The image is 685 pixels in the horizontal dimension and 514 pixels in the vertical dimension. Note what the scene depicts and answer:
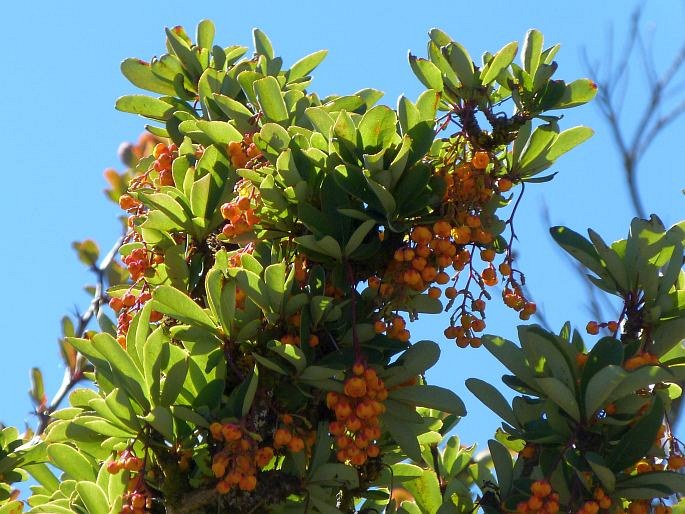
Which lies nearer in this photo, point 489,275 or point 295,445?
point 295,445

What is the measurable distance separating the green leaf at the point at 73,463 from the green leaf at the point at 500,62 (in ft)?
4.25

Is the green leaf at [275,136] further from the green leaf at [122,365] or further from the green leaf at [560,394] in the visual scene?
the green leaf at [560,394]

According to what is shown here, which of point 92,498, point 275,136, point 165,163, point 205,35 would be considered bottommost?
point 92,498

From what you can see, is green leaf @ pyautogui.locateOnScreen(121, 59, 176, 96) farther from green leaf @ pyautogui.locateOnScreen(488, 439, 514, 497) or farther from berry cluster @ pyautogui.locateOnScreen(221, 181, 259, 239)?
green leaf @ pyautogui.locateOnScreen(488, 439, 514, 497)

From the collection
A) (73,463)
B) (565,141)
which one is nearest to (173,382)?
(73,463)

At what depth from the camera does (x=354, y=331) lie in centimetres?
209

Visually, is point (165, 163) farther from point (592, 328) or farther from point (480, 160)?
point (592, 328)

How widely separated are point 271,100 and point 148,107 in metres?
0.55

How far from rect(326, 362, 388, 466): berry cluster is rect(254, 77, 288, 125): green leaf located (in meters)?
0.69

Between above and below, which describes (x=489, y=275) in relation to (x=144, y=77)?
below

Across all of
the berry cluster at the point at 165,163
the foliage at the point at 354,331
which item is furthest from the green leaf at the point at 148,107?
the foliage at the point at 354,331

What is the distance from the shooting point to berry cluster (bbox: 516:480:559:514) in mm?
1981

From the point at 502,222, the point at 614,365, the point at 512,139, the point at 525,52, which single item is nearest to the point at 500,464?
the point at 614,365

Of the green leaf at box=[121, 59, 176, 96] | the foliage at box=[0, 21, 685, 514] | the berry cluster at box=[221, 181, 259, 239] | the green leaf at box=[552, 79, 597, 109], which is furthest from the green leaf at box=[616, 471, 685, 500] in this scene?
the green leaf at box=[121, 59, 176, 96]
